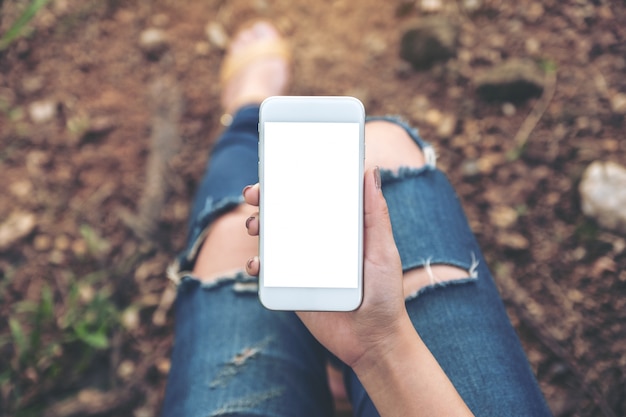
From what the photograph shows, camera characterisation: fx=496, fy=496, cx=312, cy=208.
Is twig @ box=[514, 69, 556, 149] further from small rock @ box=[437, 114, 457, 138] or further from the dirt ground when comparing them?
small rock @ box=[437, 114, 457, 138]

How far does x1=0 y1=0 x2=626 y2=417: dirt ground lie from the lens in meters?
1.44

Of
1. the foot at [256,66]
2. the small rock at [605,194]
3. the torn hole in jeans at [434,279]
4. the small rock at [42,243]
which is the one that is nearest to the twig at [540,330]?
the small rock at [605,194]

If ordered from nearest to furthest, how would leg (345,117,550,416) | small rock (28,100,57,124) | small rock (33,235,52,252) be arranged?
leg (345,117,550,416)
small rock (33,235,52,252)
small rock (28,100,57,124)

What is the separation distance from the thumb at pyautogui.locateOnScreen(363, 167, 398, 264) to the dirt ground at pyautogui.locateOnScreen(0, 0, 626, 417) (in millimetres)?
741

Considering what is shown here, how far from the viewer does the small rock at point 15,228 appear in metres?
1.58

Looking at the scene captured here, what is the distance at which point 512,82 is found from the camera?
1603 millimetres

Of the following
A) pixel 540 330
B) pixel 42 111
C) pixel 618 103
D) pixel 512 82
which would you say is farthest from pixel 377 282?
pixel 42 111

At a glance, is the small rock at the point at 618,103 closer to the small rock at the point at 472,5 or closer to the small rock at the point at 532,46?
the small rock at the point at 532,46

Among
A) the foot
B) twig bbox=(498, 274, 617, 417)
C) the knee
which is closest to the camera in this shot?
the knee

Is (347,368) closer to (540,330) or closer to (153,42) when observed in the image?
(540,330)

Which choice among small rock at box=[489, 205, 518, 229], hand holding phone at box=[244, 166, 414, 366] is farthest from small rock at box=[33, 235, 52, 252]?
small rock at box=[489, 205, 518, 229]

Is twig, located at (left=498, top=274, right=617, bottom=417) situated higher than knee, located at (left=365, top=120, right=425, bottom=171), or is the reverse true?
knee, located at (left=365, top=120, right=425, bottom=171)

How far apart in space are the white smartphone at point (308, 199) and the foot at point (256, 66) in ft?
Result: 2.94

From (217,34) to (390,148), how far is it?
983mm
